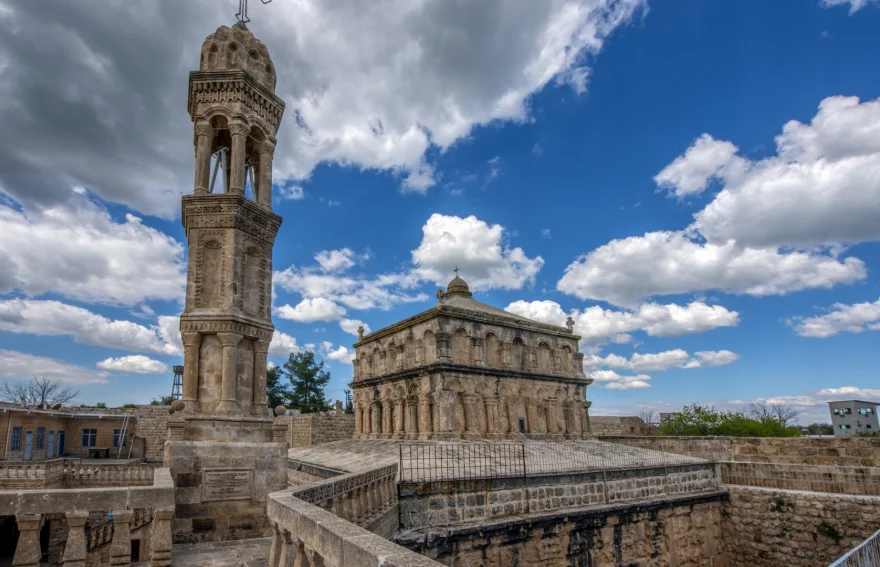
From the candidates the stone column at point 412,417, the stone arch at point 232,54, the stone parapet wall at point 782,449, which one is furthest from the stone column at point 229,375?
the stone parapet wall at point 782,449

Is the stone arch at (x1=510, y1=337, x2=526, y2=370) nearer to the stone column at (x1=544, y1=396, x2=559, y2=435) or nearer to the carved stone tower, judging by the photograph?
the stone column at (x1=544, y1=396, x2=559, y2=435)

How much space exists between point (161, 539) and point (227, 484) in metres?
2.07

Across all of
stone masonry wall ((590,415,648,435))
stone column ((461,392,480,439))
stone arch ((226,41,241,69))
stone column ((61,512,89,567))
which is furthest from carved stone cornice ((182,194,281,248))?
stone masonry wall ((590,415,648,435))

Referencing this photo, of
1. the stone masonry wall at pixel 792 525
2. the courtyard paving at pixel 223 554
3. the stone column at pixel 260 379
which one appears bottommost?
the stone masonry wall at pixel 792 525

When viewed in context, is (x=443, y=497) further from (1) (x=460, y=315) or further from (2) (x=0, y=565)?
(2) (x=0, y=565)

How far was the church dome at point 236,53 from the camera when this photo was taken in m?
10.6

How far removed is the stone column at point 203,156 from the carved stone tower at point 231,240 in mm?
18

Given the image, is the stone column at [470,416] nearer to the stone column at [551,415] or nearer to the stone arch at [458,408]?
the stone arch at [458,408]

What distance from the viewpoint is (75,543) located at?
5344 mm

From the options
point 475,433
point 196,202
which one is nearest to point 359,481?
point 196,202

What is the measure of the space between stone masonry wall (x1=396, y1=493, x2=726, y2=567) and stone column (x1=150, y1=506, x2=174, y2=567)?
552cm

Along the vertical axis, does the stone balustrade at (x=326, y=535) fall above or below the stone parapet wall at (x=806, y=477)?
above

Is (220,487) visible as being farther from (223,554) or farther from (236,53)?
(236,53)

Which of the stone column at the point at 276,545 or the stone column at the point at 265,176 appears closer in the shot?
the stone column at the point at 276,545
